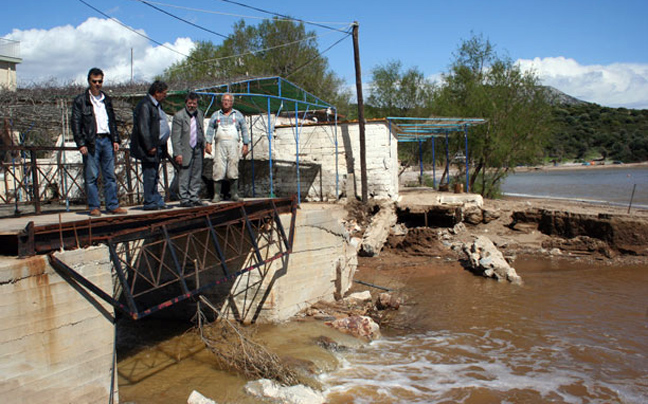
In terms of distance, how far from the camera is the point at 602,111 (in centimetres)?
8344

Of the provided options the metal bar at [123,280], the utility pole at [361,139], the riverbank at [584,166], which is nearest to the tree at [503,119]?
the utility pole at [361,139]

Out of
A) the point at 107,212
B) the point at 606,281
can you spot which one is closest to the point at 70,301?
the point at 107,212

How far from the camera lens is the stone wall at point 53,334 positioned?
4004 mm

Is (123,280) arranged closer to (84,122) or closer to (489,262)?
(84,122)

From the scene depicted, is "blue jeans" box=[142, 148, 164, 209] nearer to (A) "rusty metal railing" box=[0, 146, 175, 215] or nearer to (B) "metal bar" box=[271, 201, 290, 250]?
(A) "rusty metal railing" box=[0, 146, 175, 215]

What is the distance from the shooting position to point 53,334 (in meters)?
4.31

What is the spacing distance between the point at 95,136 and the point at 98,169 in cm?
43

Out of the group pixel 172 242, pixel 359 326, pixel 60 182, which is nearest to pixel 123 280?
pixel 172 242

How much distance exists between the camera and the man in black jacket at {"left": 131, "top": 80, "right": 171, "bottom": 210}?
5965 mm

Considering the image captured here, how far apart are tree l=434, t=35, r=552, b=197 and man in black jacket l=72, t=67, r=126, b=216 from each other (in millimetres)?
17830

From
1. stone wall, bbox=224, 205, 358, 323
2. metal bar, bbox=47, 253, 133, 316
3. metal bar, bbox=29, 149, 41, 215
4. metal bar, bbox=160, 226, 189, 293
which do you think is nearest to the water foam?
stone wall, bbox=224, 205, 358, 323

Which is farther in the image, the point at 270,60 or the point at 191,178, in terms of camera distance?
the point at 270,60

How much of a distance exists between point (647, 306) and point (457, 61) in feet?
58.8

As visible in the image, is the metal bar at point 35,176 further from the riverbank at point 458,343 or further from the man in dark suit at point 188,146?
the riverbank at point 458,343
